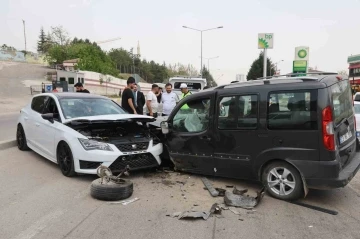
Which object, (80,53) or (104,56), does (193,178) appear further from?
(104,56)

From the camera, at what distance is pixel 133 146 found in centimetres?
590

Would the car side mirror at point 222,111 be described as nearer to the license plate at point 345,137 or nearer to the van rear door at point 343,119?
the van rear door at point 343,119

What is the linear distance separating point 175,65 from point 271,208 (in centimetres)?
14289

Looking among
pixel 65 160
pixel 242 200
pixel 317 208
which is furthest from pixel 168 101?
pixel 317 208

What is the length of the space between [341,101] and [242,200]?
6.74ft

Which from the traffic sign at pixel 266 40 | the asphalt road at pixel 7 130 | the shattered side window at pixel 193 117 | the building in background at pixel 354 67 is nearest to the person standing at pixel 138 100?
the shattered side window at pixel 193 117

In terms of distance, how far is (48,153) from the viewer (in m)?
6.68

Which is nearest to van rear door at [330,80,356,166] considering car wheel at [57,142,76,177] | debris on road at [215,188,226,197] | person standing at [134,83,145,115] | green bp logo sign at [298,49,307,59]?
debris on road at [215,188,226,197]

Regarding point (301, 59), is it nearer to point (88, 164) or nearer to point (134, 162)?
point (134, 162)

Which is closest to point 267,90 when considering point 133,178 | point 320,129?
point 320,129

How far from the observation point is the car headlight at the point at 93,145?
5.66m

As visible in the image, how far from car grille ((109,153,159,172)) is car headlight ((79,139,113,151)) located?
0.28 m

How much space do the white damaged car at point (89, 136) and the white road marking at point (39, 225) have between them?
1402mm

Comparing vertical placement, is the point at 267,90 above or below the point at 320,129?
above
